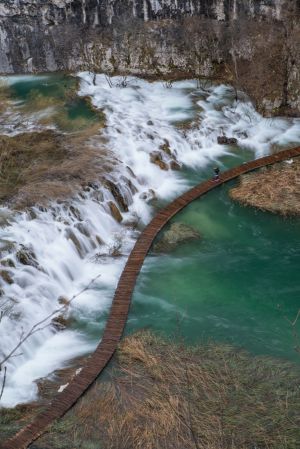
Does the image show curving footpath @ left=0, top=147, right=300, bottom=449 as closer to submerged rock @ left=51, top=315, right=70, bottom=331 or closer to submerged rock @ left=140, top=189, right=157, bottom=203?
submerged rock @ left=140, top=189, right=157, bottom=203

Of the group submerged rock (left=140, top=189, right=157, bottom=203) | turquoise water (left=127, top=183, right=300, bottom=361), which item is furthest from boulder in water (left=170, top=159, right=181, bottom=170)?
turquoise water (left=127, top=183, right=300, bottom=361)

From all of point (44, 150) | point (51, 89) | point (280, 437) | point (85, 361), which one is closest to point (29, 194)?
point (44, 150)

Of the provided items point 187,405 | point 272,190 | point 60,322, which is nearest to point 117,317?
point 60,322

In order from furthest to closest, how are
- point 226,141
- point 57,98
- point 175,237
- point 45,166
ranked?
point 57,98, point 226,141, point 45,166, point 175,237

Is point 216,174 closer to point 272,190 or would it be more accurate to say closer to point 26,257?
point 272,190

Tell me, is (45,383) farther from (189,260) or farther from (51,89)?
(51,89)

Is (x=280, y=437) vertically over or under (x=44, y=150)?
under

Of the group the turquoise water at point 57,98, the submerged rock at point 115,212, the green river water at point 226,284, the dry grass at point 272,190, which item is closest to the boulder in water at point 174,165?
the green river water at point 226,284
